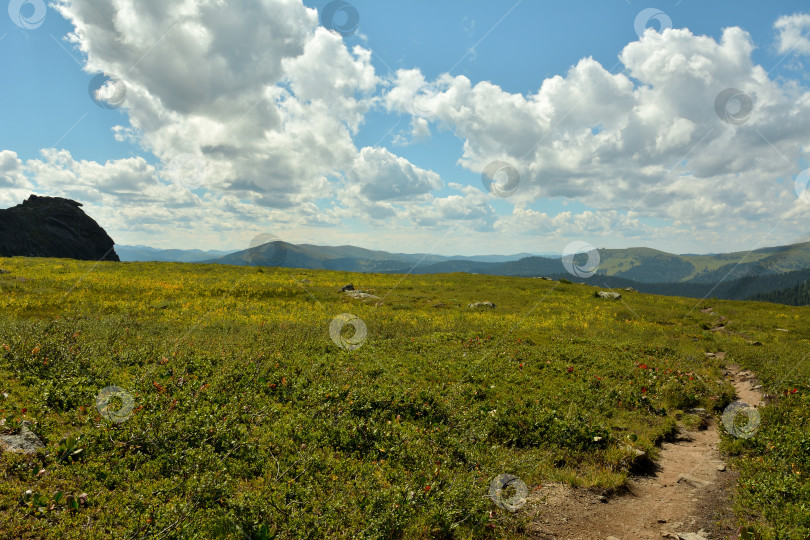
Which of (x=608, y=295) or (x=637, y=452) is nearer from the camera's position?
(x=637, y=452)

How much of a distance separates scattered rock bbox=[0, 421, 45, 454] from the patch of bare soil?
1088 centimetres

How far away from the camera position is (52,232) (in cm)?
14625

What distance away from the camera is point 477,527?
8.14 meters

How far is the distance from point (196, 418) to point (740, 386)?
2350cm

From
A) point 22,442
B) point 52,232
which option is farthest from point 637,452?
point 52,232

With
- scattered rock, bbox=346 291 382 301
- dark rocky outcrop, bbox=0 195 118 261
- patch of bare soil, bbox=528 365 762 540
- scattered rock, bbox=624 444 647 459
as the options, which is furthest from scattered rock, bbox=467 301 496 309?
dark rocky outcrop, bbox=0 195 118 261

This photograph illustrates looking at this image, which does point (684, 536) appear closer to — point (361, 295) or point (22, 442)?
point (22, 442)

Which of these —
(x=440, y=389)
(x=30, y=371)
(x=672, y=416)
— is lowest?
(x=672, y=416)

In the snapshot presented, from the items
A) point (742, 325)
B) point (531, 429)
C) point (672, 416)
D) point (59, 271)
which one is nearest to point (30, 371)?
point (531, 429)

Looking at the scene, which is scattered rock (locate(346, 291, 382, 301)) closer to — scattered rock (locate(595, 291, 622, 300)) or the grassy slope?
the grassy slope

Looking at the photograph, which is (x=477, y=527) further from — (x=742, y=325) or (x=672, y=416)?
(x=742, y=325)

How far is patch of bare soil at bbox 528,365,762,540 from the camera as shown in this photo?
8453 mm

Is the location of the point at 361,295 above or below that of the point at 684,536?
above

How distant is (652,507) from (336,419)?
8.52m
